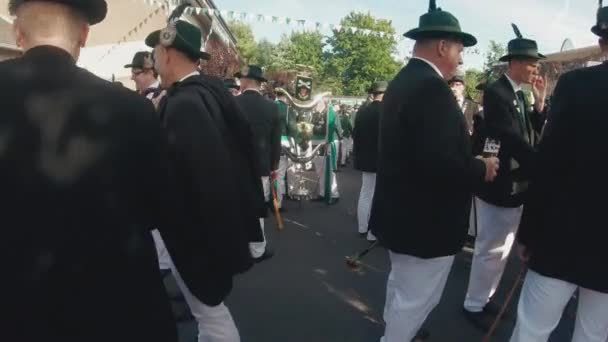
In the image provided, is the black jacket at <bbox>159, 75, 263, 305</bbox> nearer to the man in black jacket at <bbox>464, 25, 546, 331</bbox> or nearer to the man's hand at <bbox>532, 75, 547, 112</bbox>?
the man in black jacket at <bbox>464, 25, 546, 331</bbox>

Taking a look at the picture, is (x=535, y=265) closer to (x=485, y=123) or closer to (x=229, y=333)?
(x=485, y=123)

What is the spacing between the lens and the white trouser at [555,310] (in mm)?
2430

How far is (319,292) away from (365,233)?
2287mm

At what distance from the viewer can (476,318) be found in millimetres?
3963

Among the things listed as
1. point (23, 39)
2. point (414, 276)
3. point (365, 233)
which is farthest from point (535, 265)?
point (365, 233)

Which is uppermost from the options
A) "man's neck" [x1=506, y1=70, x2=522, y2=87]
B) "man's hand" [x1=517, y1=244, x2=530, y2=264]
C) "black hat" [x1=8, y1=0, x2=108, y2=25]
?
"black hat" [x1=8, y1=0, x2=108, y2=25]

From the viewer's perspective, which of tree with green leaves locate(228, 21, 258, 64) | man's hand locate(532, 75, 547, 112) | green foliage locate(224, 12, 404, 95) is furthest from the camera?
green foliage locate(224, 12, 404, 95)

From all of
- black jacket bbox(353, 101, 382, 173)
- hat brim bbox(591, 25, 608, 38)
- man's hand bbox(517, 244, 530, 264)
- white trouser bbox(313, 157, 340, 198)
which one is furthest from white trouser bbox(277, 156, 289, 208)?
hat brim bbox(591, 25, 608, 38)

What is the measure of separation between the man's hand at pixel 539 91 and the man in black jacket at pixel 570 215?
56.2 inches

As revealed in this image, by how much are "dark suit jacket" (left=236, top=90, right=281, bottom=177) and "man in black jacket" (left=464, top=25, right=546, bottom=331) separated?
304cm

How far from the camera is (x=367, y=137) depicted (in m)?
6.78

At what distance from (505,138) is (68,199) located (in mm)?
3003

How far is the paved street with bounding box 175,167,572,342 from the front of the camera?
3.79 metres

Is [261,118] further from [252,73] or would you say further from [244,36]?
[244,36]
